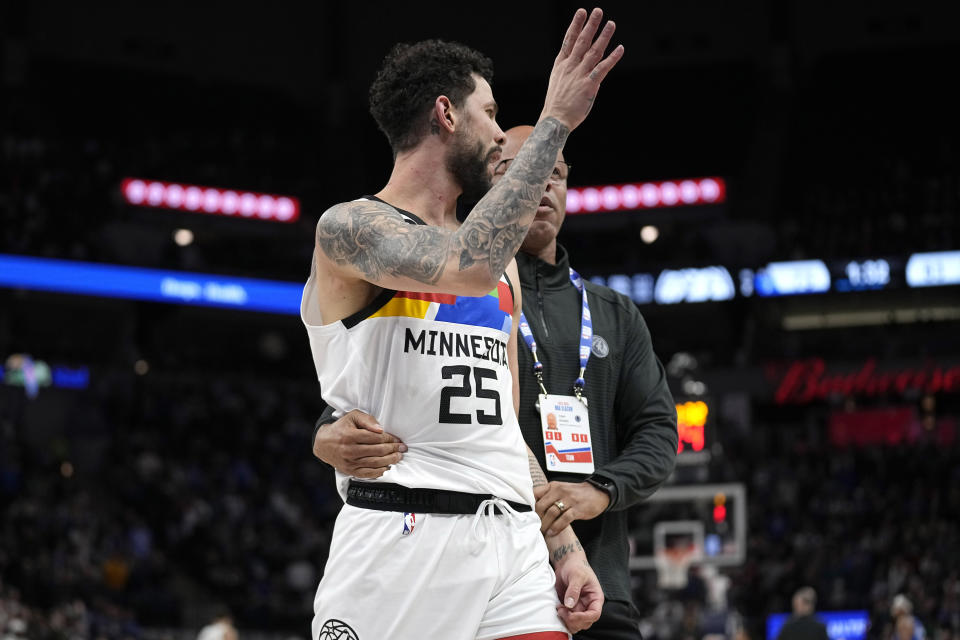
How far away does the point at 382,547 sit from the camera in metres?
3.11

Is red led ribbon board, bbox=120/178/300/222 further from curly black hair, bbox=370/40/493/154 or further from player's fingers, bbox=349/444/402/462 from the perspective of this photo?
player's fingers, bbox=349/444/402/462

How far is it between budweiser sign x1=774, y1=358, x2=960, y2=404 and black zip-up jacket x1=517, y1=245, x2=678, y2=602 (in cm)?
2380

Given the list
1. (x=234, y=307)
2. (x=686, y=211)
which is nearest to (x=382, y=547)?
(x=234, y=307)

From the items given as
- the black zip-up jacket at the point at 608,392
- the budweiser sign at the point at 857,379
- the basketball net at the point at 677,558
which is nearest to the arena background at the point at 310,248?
the budweiser sign at the point at 857,379

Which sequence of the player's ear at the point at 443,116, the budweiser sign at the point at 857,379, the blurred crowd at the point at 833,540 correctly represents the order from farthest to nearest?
the budweiser sign at the point at 857,379 < the blurred crowd at the point at 833,540 < the player's ear at the point at 443,116

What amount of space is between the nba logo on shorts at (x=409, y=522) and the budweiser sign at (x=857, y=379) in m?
25.1

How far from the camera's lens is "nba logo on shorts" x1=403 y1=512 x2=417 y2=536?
311 centimetres

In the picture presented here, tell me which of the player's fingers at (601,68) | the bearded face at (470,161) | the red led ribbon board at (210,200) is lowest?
the bearded face at (470,161)

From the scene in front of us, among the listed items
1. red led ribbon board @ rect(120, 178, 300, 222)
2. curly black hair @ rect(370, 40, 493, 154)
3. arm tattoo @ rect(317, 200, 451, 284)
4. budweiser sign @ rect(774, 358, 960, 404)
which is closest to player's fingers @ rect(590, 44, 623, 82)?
curly black hair @ rect(370, 40, 493, 154)

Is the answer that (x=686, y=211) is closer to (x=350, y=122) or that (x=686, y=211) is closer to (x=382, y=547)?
(x=350, y=122)

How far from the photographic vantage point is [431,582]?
121 inches

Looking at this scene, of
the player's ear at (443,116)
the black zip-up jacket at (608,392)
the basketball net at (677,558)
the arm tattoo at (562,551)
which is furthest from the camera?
the basketball net at (677,558)

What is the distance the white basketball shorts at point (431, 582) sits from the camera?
10.1ft

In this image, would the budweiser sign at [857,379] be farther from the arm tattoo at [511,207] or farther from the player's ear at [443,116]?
the arm tattoo at [511,207]
